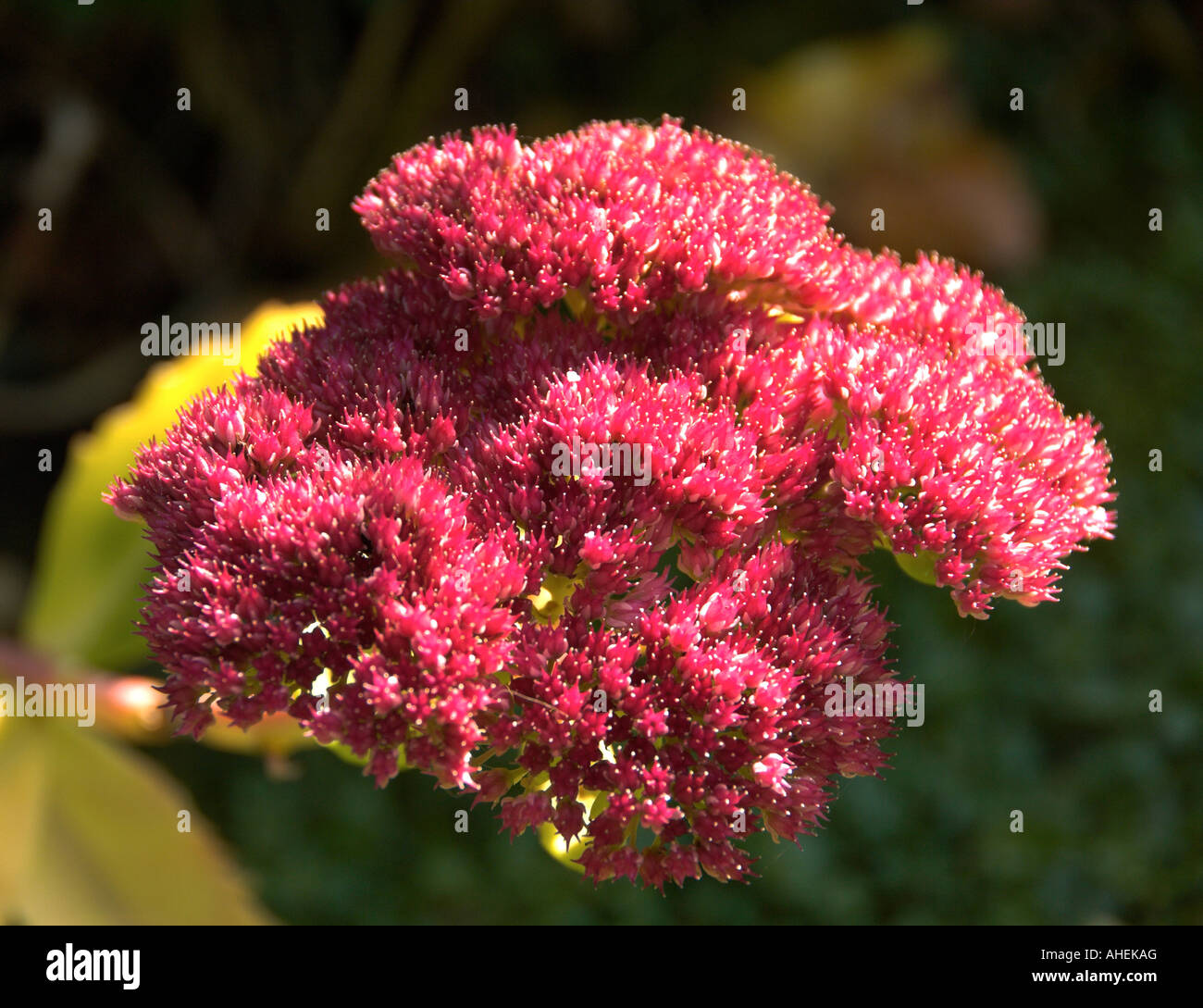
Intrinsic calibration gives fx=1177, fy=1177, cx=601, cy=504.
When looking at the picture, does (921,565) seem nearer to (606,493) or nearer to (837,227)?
(606,493)

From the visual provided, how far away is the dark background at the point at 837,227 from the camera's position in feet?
7.21

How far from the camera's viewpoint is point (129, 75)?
2.86 metres

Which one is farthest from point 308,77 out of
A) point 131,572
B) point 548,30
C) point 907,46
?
point 131,572

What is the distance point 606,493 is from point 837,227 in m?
2.48

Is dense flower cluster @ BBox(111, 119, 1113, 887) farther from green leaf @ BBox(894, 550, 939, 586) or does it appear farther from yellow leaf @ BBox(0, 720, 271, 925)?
yellow leaf @ BBox(0, 720, 271, 925)

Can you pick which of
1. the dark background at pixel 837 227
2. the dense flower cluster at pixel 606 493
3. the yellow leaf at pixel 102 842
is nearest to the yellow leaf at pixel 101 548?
the yellow leaf at pixel 102 842

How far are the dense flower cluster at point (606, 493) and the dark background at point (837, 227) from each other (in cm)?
119

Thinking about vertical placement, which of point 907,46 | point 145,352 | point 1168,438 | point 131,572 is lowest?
point 131,572

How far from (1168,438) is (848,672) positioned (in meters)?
2.23

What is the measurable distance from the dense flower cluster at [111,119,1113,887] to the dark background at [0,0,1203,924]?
119cm

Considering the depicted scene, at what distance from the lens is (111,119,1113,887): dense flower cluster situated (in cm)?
80

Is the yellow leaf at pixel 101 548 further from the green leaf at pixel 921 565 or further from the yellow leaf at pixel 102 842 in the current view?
the green leaf at pixel 921 565
